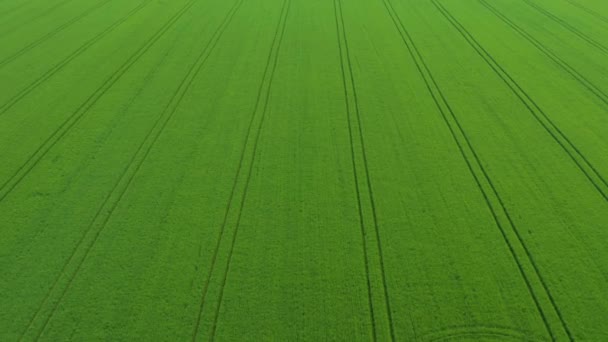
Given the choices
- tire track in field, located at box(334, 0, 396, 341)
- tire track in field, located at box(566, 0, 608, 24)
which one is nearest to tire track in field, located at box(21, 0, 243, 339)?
tire track in field, located at box(334, 0, 396, 341)

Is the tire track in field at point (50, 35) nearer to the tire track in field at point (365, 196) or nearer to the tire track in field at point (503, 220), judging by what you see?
the tire track in field at point (365, 196)


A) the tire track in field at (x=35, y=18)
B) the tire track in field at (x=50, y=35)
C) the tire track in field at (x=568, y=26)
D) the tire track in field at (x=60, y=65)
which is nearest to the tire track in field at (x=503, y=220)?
the tire track in field at (x=568, y=26)

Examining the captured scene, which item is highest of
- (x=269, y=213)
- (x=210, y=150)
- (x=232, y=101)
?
(x=232, y=101)

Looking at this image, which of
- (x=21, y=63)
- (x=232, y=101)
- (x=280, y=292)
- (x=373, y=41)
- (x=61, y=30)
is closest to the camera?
(x=280, y=292)

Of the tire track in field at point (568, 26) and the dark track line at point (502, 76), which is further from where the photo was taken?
the tire track in field at point (568, 26)

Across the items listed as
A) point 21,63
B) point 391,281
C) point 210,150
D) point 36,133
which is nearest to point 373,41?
point 210,150

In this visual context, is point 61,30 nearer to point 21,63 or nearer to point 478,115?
point 21,63
